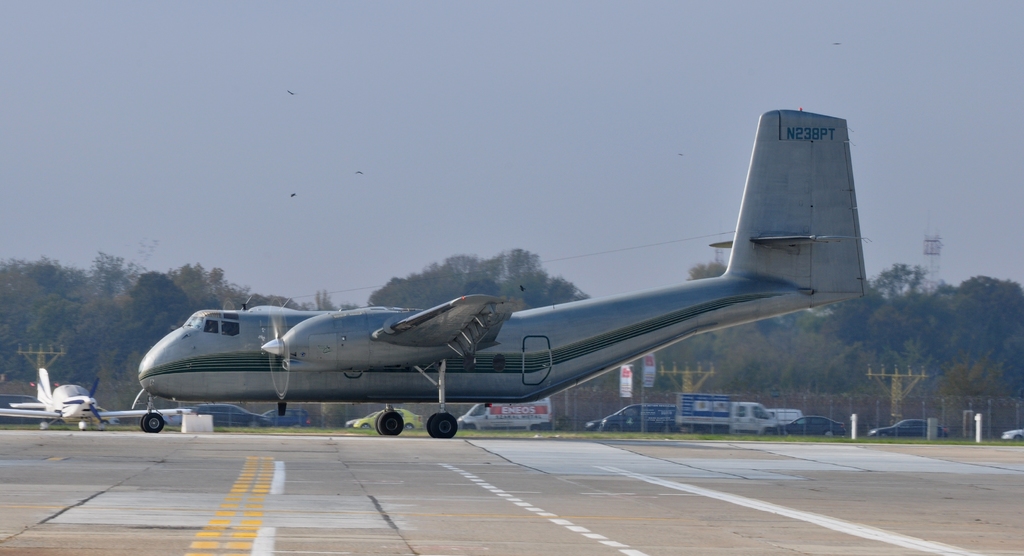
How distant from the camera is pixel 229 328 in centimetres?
2286

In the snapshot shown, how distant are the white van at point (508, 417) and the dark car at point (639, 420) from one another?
7.48 ft

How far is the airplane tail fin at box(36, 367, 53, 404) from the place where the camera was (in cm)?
3170

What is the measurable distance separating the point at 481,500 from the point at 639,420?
24.6m

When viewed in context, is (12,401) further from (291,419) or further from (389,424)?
(389,424)

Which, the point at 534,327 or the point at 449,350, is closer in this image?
the point at 449,350

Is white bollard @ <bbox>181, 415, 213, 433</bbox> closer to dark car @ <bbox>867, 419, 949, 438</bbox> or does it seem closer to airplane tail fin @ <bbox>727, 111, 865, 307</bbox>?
airplane tail fin @ <bbox>727, 111, 865, 307</bbox>

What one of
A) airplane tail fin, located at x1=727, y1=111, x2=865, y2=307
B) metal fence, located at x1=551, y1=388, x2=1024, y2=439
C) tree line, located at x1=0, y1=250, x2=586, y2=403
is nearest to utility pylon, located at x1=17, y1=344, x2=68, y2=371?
tree line, located at x1=0, y1=250, x2=586, y2=403

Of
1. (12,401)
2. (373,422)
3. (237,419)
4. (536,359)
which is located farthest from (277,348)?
(12,401)

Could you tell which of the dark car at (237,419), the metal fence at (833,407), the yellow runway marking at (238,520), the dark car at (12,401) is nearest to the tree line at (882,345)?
the metal fence at (833,407)

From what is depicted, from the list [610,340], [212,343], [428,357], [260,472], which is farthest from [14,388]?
[260,472]

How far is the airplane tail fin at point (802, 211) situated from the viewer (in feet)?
81.3

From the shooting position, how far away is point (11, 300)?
167 feet

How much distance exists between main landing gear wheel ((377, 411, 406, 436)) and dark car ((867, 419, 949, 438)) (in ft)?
63.9

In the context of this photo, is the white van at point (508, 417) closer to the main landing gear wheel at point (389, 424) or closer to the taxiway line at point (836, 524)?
the main landing gear wheel at point (389, 424)
